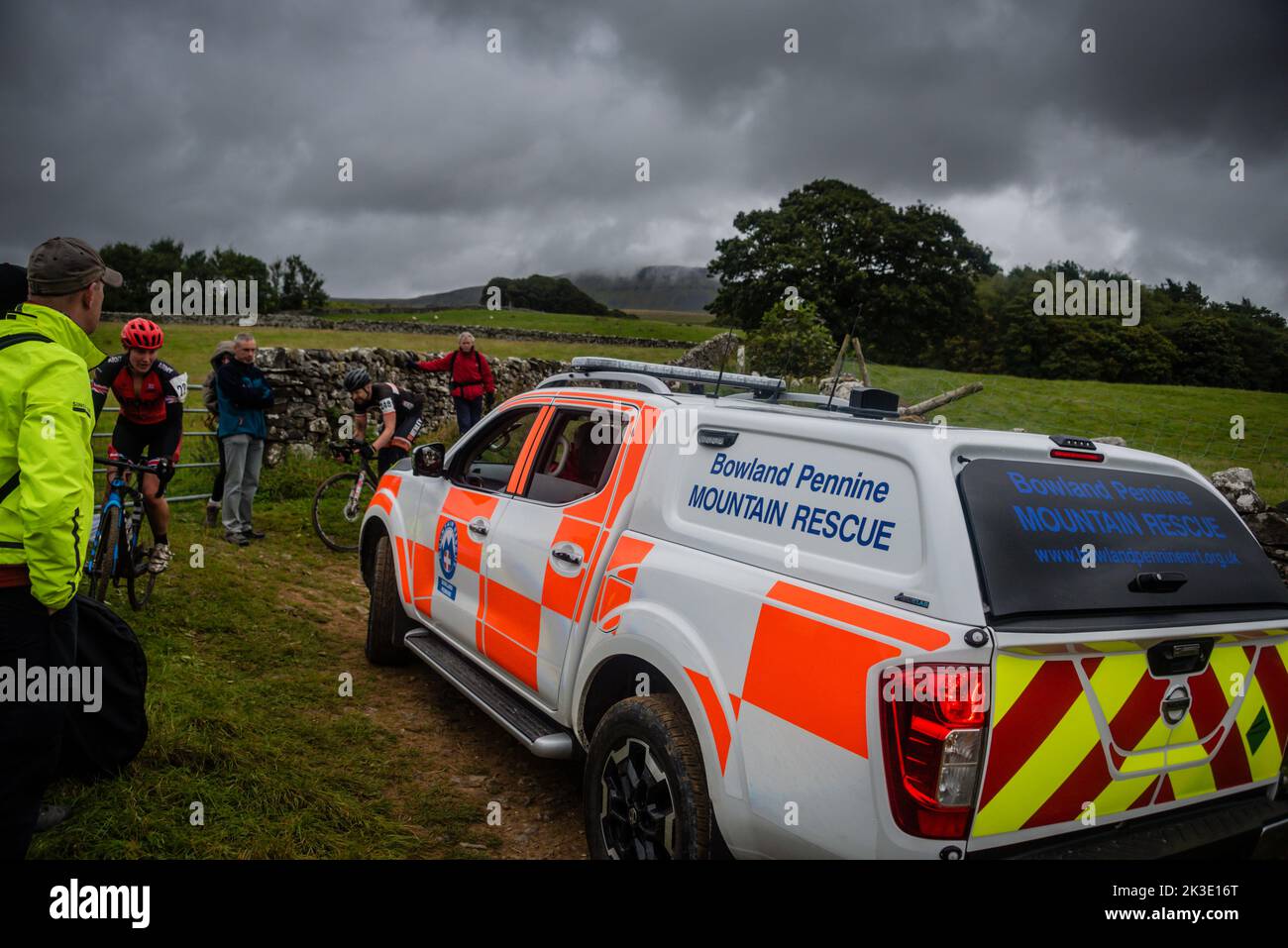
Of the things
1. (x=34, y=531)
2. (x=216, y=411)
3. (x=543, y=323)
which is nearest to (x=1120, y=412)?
(x=216, y=411)

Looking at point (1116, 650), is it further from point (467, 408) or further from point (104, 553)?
point (467, 408)

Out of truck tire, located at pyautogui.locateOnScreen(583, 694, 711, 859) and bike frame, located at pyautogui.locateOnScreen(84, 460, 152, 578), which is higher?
bike frame, located at pyautogui.locateOnScreen(84, 460, 152, 578)

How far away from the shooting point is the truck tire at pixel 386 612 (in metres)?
5.51

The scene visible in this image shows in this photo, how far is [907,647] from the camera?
2.09 metres

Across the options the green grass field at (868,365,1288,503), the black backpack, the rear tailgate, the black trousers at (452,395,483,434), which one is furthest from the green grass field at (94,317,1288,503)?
the black backpack

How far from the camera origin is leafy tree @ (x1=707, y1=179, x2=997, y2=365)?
144 ft

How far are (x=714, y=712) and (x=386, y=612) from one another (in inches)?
140

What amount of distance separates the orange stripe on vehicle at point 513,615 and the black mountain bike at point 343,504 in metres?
5.64

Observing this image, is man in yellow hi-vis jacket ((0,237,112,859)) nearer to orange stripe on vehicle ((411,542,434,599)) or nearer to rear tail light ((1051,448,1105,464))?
orange stripe on vehicle ((411,542,434,599))

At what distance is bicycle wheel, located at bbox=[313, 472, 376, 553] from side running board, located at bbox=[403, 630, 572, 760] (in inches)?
184

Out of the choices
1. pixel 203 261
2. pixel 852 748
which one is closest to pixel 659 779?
pixel 852 748
